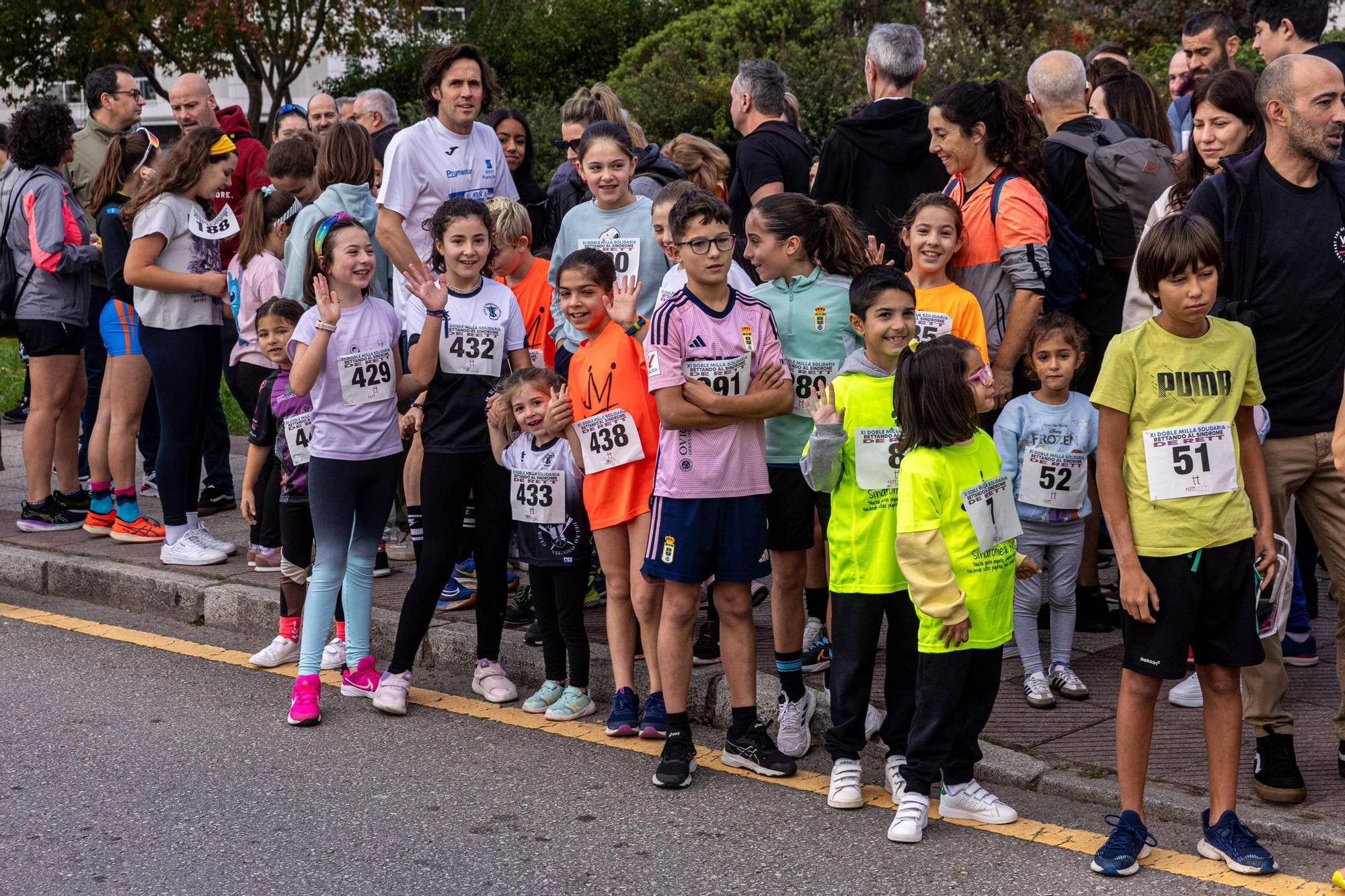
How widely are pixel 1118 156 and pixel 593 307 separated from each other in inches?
87.9

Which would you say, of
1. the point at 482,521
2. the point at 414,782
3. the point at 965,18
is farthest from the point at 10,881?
the point at 965,18

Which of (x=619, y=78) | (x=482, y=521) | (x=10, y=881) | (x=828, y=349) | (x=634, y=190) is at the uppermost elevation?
(x=619, y=78)

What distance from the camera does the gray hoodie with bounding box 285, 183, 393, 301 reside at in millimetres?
6914

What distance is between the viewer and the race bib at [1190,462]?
13.7 ft

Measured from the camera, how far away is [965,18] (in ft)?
58.7

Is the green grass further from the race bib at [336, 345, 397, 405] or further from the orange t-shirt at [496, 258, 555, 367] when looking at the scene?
the race bib at [336, 345, 397, 405]

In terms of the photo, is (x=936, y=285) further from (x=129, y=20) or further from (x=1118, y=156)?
(x=129, y=20)

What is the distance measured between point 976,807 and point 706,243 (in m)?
1.94

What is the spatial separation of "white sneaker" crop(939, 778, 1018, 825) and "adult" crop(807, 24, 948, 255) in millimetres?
2590

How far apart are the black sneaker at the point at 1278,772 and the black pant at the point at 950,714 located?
2.73ft

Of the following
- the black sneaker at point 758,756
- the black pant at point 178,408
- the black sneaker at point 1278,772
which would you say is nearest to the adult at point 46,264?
the black pant at point 178,408

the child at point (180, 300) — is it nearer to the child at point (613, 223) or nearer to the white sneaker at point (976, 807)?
the child at point (613, 223)

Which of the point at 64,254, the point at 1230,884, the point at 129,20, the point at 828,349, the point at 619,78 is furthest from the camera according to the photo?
the point at 129,20

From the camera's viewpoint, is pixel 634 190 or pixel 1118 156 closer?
pixel 1118 156
